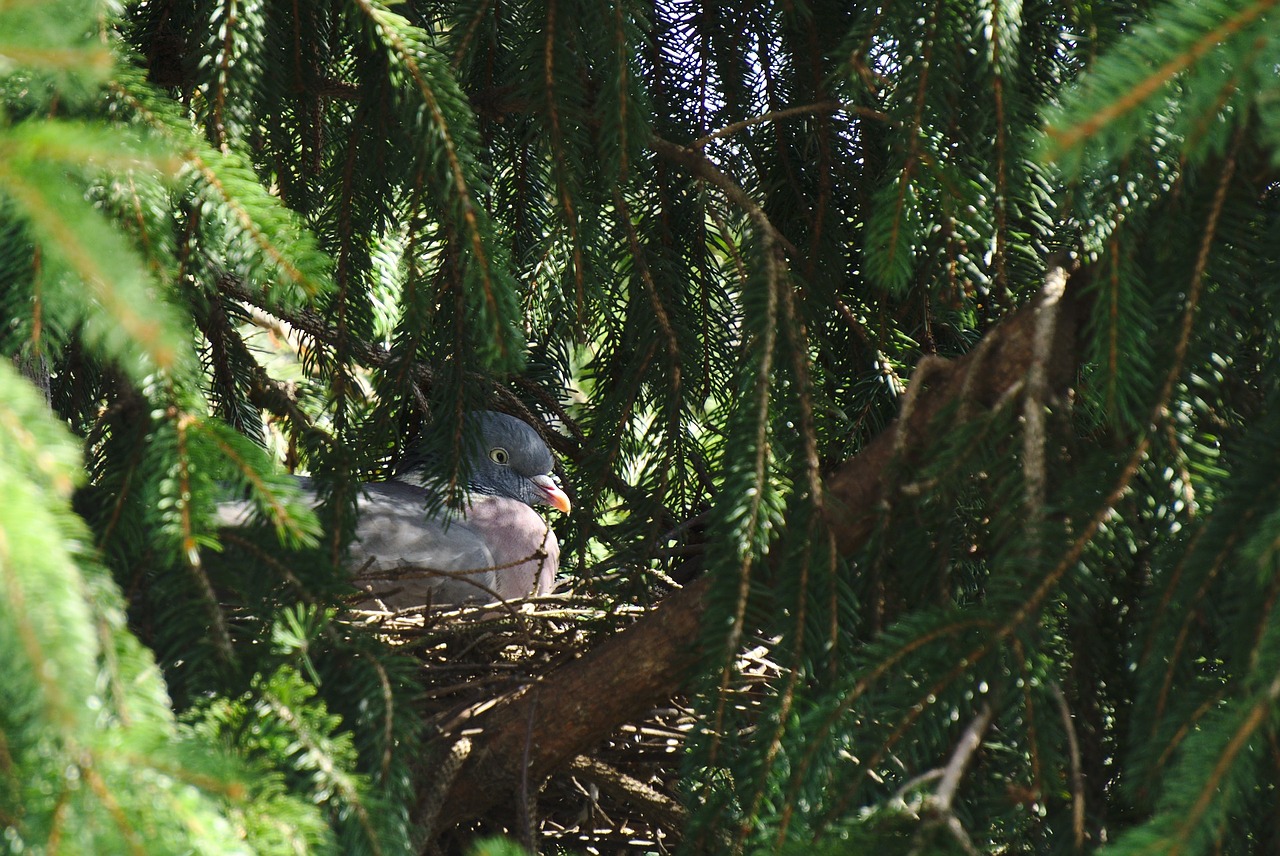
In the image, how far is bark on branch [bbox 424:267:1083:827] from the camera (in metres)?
1.49

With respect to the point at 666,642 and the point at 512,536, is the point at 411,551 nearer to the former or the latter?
the point at 512,536

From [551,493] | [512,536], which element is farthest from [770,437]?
[551,493]

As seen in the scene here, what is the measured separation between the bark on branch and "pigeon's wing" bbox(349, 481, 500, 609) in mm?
1116

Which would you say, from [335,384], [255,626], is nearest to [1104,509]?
[255,626]

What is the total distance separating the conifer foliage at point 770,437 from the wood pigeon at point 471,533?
43.3 inches

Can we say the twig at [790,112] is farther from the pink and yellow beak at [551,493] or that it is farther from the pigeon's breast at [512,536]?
the pink and yellow beak at [551,493]

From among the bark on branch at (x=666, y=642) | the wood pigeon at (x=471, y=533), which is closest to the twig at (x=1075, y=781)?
the bark on branch at (x=666, y=642)

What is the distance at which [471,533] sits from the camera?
350 centimetres

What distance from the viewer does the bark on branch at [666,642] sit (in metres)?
1.49

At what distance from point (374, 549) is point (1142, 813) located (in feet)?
7.40

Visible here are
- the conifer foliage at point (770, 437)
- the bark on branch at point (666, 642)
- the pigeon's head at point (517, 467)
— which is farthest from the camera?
the pigeon's head at point (517, 467)

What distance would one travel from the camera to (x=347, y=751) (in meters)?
1.25

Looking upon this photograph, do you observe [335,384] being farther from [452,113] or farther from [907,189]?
[907,189]

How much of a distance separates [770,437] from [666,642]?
1.41ft
